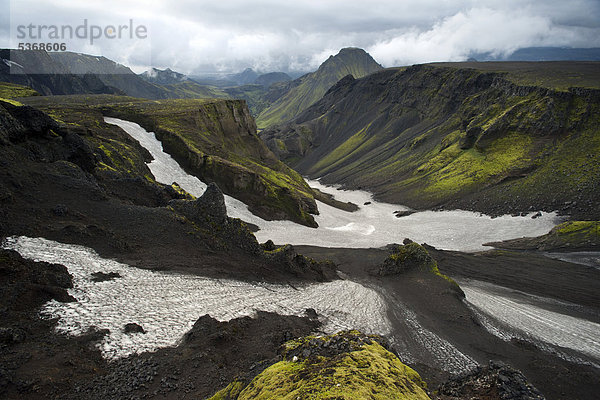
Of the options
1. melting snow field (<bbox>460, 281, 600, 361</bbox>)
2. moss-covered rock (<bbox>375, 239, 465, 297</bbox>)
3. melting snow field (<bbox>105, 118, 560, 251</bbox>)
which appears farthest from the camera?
melting snow field (<bbox>105, 118, 560, 251</bbox>)

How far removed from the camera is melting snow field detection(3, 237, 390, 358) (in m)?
15.1

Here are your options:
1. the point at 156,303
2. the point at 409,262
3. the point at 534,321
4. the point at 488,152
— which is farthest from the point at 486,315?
the point at 488,152

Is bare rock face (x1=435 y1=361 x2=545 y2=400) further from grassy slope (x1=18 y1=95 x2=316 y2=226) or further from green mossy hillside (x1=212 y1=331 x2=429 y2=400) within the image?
grassy slope (x1=18 y1=95 x2=316 y2=226)

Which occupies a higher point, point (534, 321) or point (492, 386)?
point (492, 386)

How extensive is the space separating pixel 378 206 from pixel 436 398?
307 feet

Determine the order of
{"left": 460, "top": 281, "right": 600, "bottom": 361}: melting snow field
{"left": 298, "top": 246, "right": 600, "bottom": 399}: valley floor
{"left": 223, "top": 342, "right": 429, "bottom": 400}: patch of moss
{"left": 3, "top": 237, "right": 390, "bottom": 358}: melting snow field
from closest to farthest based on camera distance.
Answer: {"left": 223, "top": 342, "right": 429, "bottom": 400}: patch of moss → {"left": 3, "top": 237, "right": 390, "bottom": 358}: melting snow field → {"left": 298, "top": 246, "right": 600, "bottom": 399}: valley floor → {"left": 460, "top": 281, "right": 600, "bottom": 361}: melting snow field

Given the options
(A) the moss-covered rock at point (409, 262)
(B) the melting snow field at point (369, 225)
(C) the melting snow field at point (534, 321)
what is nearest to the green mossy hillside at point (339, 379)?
(C) the melting snow field at point (534, 321)

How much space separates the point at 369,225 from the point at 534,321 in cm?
4627

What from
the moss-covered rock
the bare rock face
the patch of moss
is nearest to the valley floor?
the moss-covered rock

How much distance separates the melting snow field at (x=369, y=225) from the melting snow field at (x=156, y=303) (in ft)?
79.3

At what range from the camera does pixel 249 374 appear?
12.1 meters

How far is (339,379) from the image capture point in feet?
31.5

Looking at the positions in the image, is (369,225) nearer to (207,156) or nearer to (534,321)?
(207,156)

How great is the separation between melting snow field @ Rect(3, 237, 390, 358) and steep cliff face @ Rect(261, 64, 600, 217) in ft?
226
